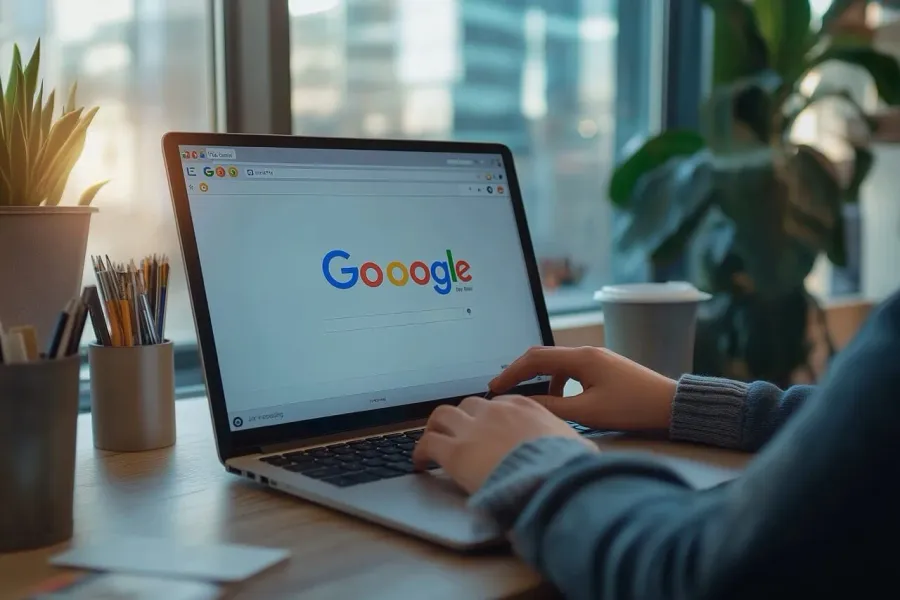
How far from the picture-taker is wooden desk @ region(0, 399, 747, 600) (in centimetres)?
55

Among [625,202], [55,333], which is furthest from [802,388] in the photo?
[625,202]

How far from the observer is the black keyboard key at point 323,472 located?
74 centimetres

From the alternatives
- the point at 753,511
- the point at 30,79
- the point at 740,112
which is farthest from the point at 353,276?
the point at 740,112

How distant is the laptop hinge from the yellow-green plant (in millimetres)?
335

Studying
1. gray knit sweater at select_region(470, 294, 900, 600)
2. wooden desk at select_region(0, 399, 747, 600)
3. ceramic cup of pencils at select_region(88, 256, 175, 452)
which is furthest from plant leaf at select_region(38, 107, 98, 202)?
gray knit sweater at select_region(470, 294, 900, 600)

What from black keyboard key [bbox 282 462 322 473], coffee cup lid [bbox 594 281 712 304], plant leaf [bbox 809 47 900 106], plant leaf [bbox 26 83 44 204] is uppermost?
plant leaf [bbox 809 47 900 106]

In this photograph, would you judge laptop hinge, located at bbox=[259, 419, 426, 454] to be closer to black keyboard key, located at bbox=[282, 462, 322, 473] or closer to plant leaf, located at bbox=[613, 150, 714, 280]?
black keyboard key, located at bbox=[282, 462, 322, 473]

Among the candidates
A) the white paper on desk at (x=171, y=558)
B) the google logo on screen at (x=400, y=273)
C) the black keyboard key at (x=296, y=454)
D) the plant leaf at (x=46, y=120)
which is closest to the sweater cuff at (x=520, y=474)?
the white paper on desk at (x=171, y=558)

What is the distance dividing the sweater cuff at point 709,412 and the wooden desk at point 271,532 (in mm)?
15

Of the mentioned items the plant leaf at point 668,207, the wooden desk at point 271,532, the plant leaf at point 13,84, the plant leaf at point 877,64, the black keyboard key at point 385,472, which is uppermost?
the plant leaf at point 877,64

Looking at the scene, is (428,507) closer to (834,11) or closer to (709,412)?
(709,412)

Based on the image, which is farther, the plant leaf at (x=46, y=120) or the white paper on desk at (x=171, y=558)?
the plant leaf at (x=46, y=120)

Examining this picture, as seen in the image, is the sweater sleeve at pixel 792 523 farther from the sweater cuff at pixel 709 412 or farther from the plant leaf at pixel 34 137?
the plant leaf at pixel 34 137

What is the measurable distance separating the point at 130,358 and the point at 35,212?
0.17 metres
